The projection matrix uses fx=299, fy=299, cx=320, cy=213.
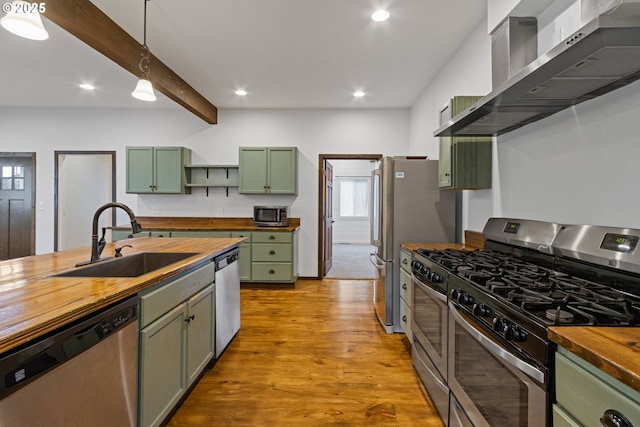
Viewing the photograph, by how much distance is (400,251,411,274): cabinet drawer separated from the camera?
251 centimetres

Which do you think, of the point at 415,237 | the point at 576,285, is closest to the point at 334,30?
the point at 415,237

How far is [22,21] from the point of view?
62.7 inches

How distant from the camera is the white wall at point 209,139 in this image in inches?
195

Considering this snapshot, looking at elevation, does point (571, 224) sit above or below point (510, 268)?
above

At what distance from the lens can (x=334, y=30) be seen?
8.90 feet

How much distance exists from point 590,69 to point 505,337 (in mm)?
1128

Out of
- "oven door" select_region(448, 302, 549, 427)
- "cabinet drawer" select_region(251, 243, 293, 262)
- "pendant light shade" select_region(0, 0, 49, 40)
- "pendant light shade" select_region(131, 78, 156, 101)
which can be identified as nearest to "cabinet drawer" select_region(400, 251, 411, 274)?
"oven door" select_region(448, 302, 549, 427)

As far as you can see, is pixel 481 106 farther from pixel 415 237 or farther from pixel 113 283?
pixel 113 283

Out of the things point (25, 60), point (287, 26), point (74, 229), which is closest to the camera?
point (287, 26)

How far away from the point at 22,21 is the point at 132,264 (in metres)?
1.48

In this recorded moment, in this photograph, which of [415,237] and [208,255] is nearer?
[208,255]

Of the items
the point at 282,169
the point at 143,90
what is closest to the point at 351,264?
the point at 282,169

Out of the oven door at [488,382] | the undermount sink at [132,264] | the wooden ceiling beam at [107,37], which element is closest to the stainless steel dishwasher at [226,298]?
the undermount sink at [132,264]

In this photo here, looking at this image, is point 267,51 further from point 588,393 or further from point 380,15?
point 588,393
